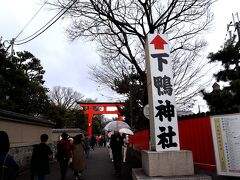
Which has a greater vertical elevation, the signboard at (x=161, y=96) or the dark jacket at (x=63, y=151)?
the signboard at (x=161, y=96)

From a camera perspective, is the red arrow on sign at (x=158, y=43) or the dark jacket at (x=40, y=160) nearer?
the dark jacket at (x=40, y=160)

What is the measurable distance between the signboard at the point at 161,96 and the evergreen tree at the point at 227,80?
19.3 ft

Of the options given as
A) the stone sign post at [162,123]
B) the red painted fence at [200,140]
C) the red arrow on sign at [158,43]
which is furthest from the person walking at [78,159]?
the red arrow on sign at [158,43]

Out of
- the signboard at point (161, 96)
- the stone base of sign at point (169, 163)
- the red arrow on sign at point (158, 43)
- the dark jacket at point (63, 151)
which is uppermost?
the red arrow on sign at point (158, 43)

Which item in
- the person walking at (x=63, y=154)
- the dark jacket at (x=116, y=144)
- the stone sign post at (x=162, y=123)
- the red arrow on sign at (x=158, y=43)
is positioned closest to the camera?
the stone sign post at (x=162, y=123)

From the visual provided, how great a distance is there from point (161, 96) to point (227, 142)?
206 centimetres

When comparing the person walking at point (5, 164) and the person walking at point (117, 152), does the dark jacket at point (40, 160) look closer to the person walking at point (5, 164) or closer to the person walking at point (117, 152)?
the person walking at point (117, 152)

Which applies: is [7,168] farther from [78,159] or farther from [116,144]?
[116,144]

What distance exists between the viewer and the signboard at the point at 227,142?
7.27 m

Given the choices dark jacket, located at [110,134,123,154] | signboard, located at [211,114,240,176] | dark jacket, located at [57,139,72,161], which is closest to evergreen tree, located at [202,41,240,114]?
dark jacket, located at [110,134,123,154]

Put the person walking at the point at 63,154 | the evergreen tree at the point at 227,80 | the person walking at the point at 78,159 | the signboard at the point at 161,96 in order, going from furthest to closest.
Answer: the evergreen tree at the point at 227,80
the person walking at the point at 78,159
the person walking at the point at 63,154
the signboard at the point at 161,96

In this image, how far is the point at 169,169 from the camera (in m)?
7.39

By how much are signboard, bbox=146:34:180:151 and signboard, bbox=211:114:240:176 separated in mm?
1040

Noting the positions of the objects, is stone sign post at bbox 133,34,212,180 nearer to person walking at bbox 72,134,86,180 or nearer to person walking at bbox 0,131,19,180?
person walking at bbox 72,134,86,180
